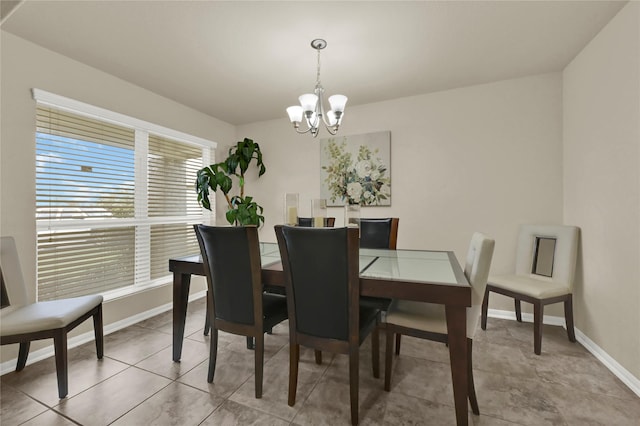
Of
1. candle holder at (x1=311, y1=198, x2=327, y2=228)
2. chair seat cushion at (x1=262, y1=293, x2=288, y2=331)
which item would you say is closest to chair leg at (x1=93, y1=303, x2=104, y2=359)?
chair seat cushion at (x1=262, y1=293, x2=288, y2=331)

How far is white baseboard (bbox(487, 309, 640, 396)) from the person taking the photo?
1.68m

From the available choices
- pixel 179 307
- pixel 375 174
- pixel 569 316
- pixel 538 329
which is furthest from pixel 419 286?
pixel 375 174

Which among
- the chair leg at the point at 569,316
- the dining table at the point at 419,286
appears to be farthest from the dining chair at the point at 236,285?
the chair leg at the point at 569,316

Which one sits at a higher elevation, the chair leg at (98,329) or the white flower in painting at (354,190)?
the white flower in painting at (354,190)

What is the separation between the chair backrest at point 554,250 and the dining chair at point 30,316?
3.58m

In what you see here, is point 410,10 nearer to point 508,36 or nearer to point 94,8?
point 508,36

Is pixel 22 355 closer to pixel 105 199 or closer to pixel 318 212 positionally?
pixel 105 199

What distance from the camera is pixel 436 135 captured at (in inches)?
118

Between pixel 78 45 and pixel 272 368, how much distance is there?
284cm

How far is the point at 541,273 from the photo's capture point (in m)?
2.47

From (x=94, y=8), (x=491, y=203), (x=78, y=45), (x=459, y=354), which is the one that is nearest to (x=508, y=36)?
(x=491, y=203)

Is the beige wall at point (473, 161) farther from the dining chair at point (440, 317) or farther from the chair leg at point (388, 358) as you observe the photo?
the chair leg at point (388, 358)

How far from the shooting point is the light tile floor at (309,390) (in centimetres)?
144

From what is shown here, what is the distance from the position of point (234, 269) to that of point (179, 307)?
2.24 feet
